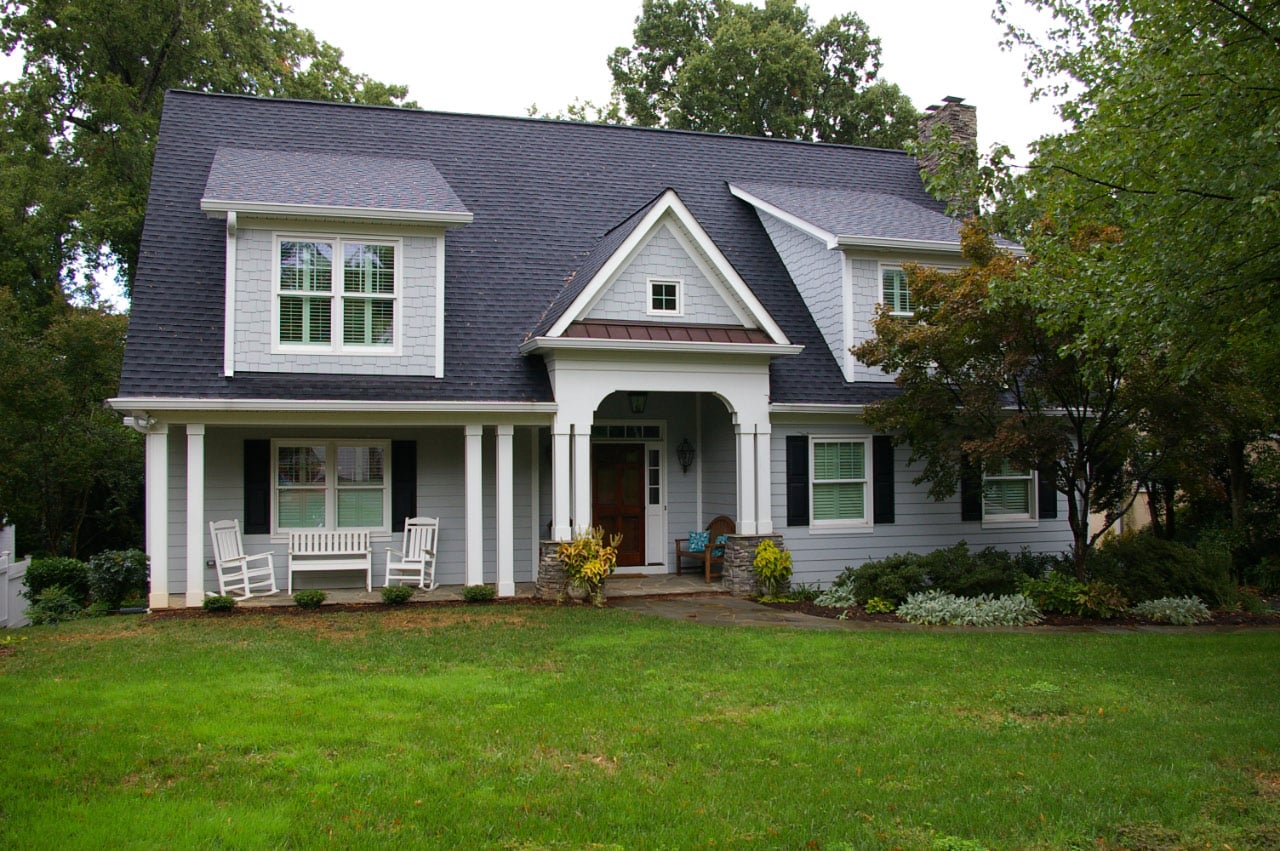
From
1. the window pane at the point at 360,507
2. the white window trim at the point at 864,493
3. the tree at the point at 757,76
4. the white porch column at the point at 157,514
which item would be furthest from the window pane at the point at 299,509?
the tree at the point at 757,76

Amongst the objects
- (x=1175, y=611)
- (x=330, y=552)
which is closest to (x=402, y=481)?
(x=330, y=552)

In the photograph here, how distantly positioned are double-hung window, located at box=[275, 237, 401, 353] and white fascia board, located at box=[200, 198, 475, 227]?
405 millimetres

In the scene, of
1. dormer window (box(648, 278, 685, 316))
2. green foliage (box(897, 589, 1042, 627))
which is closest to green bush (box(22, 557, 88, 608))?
dormer window (box(648, 278, 685, 316))

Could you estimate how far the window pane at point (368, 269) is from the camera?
13.7 meters

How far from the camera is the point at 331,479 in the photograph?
14328 mm

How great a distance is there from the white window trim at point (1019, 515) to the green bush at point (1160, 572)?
7.67 ft

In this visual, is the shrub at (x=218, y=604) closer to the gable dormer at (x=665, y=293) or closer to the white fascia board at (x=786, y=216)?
the gable dormer at (x=665, y=293)

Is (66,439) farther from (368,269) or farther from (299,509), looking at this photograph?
(368,269)

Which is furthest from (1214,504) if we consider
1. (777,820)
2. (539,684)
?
(777,820)

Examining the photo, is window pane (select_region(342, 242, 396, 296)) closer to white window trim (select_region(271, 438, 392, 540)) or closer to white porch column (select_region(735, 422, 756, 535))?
white window trim (select_region(271, 438, 392, 540))

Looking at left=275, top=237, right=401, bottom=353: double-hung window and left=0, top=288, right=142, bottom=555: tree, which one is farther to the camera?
left=0, top=288, right=142, bottom=555: tree

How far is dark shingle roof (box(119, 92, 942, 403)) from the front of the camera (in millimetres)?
13445

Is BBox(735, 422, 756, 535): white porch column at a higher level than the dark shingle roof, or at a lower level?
lower

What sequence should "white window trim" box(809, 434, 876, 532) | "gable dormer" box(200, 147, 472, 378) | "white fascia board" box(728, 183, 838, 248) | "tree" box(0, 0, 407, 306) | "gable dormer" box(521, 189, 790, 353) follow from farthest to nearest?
"tree" box(0, 0, 407, 306) < "white fascia board" box(728, 183, 838, 248) < "white window trim" box(809, 434, 876, 532) < "gable dormer" box(521, 189, 790, 353) < "gable dormer" box(200, 147, 472, 378)
